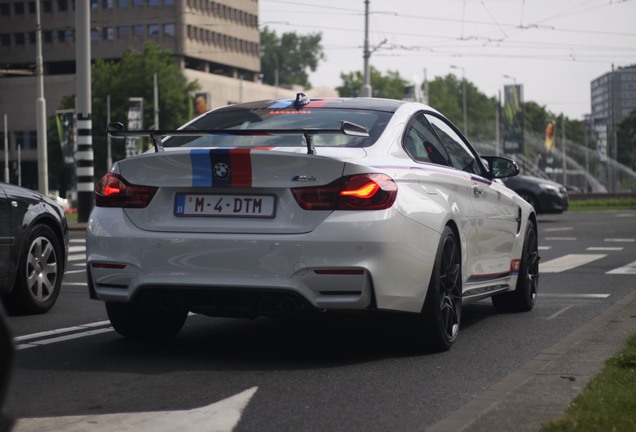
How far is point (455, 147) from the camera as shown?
27.1 feet

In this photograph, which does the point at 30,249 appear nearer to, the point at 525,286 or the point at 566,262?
the point at 525,286

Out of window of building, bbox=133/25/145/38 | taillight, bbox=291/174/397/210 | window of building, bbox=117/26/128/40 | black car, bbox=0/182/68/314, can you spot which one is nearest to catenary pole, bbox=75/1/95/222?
black car, bbox=0/182/68/314

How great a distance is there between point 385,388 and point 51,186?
102 meters

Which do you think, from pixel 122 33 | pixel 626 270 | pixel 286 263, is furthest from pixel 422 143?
pixel 122 33

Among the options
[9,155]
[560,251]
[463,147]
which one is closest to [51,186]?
[9,155]

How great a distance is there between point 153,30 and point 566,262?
294ft

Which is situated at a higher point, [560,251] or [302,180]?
[302,180]

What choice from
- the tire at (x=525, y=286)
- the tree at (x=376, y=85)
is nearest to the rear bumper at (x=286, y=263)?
the tire at (x=525, y=286)

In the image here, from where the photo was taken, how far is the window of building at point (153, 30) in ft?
333

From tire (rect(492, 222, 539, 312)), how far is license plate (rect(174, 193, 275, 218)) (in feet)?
11.3

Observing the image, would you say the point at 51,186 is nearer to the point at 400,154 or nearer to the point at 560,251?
the point at 560,251

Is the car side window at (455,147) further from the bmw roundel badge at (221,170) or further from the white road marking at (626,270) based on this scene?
the white road marking at (626,270)

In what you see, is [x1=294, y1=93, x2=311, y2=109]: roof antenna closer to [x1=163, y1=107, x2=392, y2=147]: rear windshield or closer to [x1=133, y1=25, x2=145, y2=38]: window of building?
[x1=163, y1=107, x2=392, y2=147]: rear windshield

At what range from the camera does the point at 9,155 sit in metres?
104
